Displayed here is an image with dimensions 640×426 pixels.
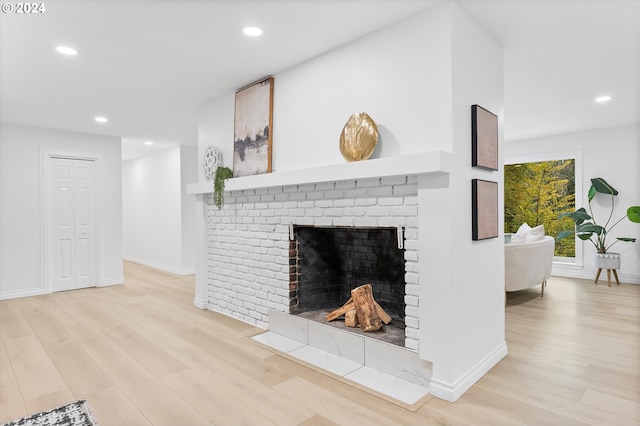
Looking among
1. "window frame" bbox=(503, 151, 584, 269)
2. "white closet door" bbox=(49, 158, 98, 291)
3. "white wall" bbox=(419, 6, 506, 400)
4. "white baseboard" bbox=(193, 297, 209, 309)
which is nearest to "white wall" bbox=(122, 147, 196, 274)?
A: "white closet door" bbox=(49, 158, 98, 291)

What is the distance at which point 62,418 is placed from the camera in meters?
2.03

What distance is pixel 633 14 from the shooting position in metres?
2.46

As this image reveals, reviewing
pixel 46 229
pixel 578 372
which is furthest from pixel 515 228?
pixel 46 229

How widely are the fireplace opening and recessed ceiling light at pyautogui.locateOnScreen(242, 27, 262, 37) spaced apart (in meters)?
1.58

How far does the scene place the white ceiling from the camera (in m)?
2.36

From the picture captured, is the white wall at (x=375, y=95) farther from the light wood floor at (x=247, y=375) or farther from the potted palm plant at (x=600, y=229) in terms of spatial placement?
the potted palm plant at (x=600, y=229)

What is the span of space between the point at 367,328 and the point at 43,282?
4.96 metres

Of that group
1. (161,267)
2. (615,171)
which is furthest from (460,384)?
(161,267)

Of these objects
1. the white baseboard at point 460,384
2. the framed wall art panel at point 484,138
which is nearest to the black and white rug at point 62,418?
the white baseboard at point 460,384

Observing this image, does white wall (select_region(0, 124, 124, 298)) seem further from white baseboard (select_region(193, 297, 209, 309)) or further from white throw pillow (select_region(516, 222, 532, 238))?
white throw pillow (select_region(516, 222, 532, 238))

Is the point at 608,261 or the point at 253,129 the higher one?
the point at 253,129

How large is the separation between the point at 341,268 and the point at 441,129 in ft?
5.91

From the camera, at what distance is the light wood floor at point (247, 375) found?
6.74 feet

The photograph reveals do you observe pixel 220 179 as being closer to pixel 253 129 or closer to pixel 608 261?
pixel 253 129
